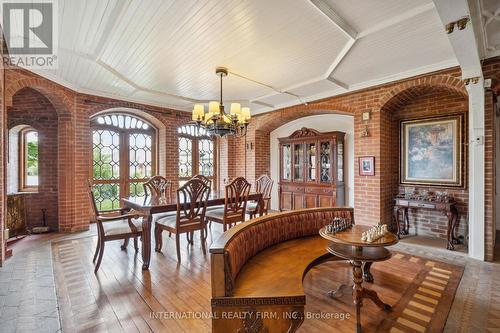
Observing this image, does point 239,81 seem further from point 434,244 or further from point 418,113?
point 434,244

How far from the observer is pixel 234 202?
364 cm

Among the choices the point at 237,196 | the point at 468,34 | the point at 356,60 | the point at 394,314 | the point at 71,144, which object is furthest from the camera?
the point at 71,144

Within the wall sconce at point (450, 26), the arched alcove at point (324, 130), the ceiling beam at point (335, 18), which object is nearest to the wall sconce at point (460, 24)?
the wall sconce at point (450, 26)

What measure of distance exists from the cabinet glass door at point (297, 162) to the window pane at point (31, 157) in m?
5.23

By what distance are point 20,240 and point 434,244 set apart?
657 cm

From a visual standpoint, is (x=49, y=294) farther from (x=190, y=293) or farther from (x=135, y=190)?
(x=135, y=190)

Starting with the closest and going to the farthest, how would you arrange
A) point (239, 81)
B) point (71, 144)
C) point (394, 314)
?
point (394, 314) → point (239, 81) → point (71, 144)

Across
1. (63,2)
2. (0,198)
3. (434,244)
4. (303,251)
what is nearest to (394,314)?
(303,251)

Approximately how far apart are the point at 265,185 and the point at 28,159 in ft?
14.8

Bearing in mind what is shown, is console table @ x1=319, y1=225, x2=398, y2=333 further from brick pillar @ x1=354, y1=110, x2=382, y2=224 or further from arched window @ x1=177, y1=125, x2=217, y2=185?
arched window @ x1=177, y1=125, x2=217, y2=185

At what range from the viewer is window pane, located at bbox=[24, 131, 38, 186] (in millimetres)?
4668

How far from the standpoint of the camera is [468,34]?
7.16ft

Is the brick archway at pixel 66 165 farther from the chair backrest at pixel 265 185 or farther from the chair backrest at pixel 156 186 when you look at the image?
the chair backrest at pixel 265 185
